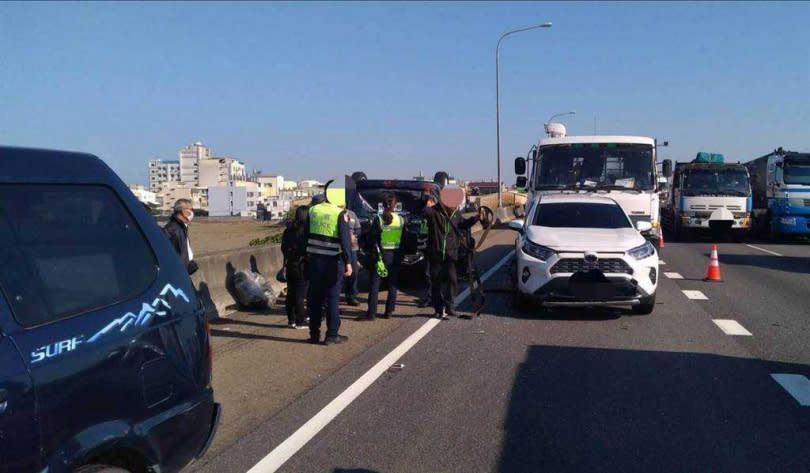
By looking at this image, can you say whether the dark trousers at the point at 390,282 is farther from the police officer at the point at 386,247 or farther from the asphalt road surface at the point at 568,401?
the asphalt road surface at the point at 568,401

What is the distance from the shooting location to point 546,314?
1058cm

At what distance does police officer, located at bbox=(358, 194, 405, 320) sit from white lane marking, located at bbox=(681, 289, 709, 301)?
17.2ft

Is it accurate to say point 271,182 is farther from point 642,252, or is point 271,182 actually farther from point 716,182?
point 642,252

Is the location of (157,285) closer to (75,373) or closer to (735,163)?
(75,373)

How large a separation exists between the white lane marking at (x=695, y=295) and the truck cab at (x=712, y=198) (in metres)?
12.5

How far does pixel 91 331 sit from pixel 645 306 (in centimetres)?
853

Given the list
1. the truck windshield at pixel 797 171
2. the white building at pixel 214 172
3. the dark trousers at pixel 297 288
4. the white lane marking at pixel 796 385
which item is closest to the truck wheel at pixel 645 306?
the white lane marking at pixel 796 385

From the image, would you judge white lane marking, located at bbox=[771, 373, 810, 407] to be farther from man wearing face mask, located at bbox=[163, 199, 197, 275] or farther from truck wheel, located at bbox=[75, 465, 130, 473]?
man wearing face mask, located at bbox=[163, 199, 197, 275]

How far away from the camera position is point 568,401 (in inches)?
243

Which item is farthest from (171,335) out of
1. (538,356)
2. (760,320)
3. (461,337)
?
(760,320)

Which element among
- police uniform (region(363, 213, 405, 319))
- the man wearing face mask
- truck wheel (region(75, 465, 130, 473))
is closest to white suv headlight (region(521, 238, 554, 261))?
police uniform (region(363, 213, 405, 319))

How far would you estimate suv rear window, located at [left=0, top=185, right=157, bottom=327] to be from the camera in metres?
2.91

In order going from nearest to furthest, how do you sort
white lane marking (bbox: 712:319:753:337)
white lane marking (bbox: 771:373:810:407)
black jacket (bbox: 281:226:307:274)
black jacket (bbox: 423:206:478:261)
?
white lane marking (bbox: 771:373:810:407) → white lane marking (bbox: 712:319:753:337) → black jacket (bbox: 281:226:307:274) → black jacket (bbox: 423:206:478:261)

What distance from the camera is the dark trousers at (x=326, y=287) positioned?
852 centimetres
